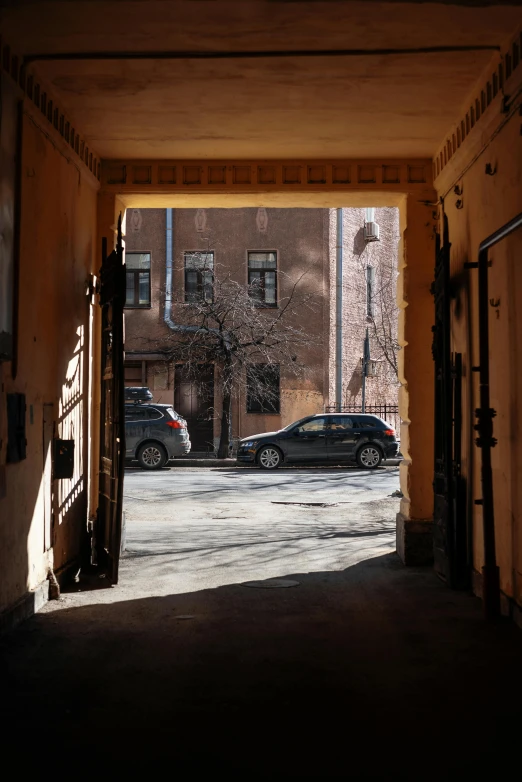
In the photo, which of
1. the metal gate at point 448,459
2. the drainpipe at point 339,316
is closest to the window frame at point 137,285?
the drainpipe at point 339,316

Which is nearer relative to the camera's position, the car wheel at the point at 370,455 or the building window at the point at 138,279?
the car wheel at the point at 370,455

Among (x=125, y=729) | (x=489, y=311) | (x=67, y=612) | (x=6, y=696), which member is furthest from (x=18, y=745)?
(x=489, y=311)

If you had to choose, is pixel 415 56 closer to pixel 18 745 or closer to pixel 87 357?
pixel 87 357

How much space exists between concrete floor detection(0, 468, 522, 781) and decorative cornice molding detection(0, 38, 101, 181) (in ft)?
13.5

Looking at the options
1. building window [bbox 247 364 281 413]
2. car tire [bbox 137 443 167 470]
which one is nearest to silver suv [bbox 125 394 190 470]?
car tire [bbox 137 443 167 470]

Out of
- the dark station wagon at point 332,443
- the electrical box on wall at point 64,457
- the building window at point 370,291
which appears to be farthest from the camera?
the building window at point 370,291

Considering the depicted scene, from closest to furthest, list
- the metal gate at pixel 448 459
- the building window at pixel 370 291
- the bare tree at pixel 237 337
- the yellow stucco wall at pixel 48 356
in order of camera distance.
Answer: the yellow stucco wall at pixel 48 356, the metal gate at pixel 448 459, the bare tree at pixel 237 337, the building window at pixel 370 291

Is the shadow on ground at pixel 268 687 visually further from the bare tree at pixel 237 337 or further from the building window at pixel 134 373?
the building window at pixel 134 373

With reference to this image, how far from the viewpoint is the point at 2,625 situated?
20.7ft

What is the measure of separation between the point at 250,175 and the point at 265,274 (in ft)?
68.2

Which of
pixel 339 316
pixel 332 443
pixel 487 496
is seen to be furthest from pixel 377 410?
pixel 487 496

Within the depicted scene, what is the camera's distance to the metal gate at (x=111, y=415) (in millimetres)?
8156

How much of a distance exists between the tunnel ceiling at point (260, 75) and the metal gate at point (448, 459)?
1.32 m

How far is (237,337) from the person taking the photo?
2800 cm
